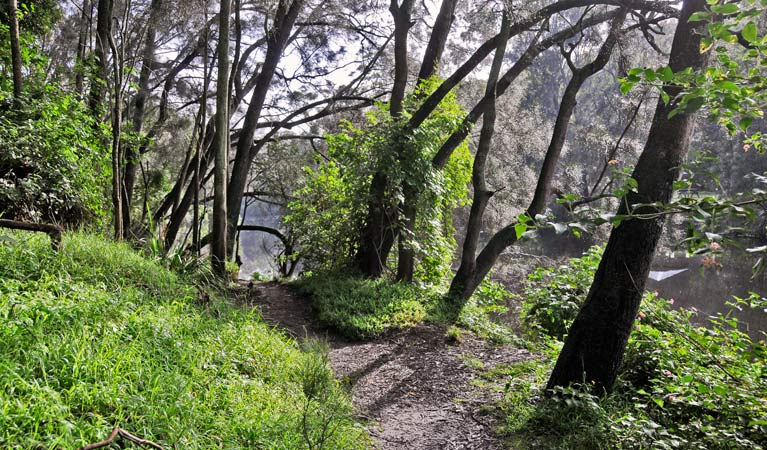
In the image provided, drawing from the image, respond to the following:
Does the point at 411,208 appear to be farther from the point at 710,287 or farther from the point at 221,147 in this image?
the point at 710,287

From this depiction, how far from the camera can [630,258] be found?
3.67 m

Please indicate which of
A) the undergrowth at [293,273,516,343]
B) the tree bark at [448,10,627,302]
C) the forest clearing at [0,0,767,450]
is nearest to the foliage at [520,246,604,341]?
the forest clearing at [0,0,767,450]

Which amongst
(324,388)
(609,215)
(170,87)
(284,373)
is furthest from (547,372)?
(170,87)

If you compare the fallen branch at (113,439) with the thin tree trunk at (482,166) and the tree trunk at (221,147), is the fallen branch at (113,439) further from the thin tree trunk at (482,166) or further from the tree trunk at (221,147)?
the thin tree trunk at (482,166)

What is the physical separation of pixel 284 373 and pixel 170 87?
36.9 ft

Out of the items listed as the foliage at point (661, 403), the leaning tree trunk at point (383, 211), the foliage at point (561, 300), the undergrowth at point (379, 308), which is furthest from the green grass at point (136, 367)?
the leaning tree trunk at point (383, 211)

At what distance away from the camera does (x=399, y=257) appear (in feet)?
27.0

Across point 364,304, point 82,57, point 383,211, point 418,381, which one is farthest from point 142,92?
point 418,381

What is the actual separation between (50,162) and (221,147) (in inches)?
87.2

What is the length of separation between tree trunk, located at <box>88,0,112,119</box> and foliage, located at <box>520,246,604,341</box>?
22.1ft

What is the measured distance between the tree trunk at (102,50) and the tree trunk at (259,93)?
7.91 ft

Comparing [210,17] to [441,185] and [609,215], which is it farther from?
[609,215]

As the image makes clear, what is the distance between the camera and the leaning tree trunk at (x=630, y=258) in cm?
365

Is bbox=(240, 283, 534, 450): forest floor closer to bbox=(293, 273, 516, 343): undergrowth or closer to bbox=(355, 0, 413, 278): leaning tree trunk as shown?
bbox=(293, 273, 516, 343): undergrowth
